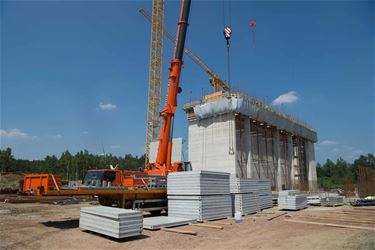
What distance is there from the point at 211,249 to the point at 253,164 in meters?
25.9

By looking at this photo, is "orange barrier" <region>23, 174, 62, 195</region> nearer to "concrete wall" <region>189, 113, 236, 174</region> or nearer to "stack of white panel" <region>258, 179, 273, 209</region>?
"stack of white panel" <region>258, 179, 273, 209</region>

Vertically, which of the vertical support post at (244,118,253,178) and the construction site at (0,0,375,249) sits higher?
the vertical support post at (244,118,253,178)

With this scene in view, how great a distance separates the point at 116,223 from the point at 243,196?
945 cm

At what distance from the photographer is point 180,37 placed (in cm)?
1739

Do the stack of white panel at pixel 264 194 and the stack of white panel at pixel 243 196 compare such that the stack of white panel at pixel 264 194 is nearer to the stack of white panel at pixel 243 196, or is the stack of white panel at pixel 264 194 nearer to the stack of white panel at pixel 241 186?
the stack of white panel at pixel 243 196

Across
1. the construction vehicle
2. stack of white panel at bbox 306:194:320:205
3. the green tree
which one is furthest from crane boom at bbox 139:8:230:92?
the green tree

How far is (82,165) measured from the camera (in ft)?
263

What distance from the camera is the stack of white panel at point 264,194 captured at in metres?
19.9

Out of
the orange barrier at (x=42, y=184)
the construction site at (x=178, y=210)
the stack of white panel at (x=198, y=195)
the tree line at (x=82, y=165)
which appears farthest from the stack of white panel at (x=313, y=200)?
the tree line at (x=82, y=165)

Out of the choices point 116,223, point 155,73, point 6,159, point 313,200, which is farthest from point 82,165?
point 116,223

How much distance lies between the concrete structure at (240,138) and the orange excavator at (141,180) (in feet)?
46.4

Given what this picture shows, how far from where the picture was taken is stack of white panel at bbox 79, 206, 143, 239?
9375mm

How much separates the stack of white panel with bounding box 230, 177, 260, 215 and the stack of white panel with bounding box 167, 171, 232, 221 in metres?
1.86

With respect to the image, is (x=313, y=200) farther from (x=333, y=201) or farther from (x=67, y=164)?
(x=67, y=164)
